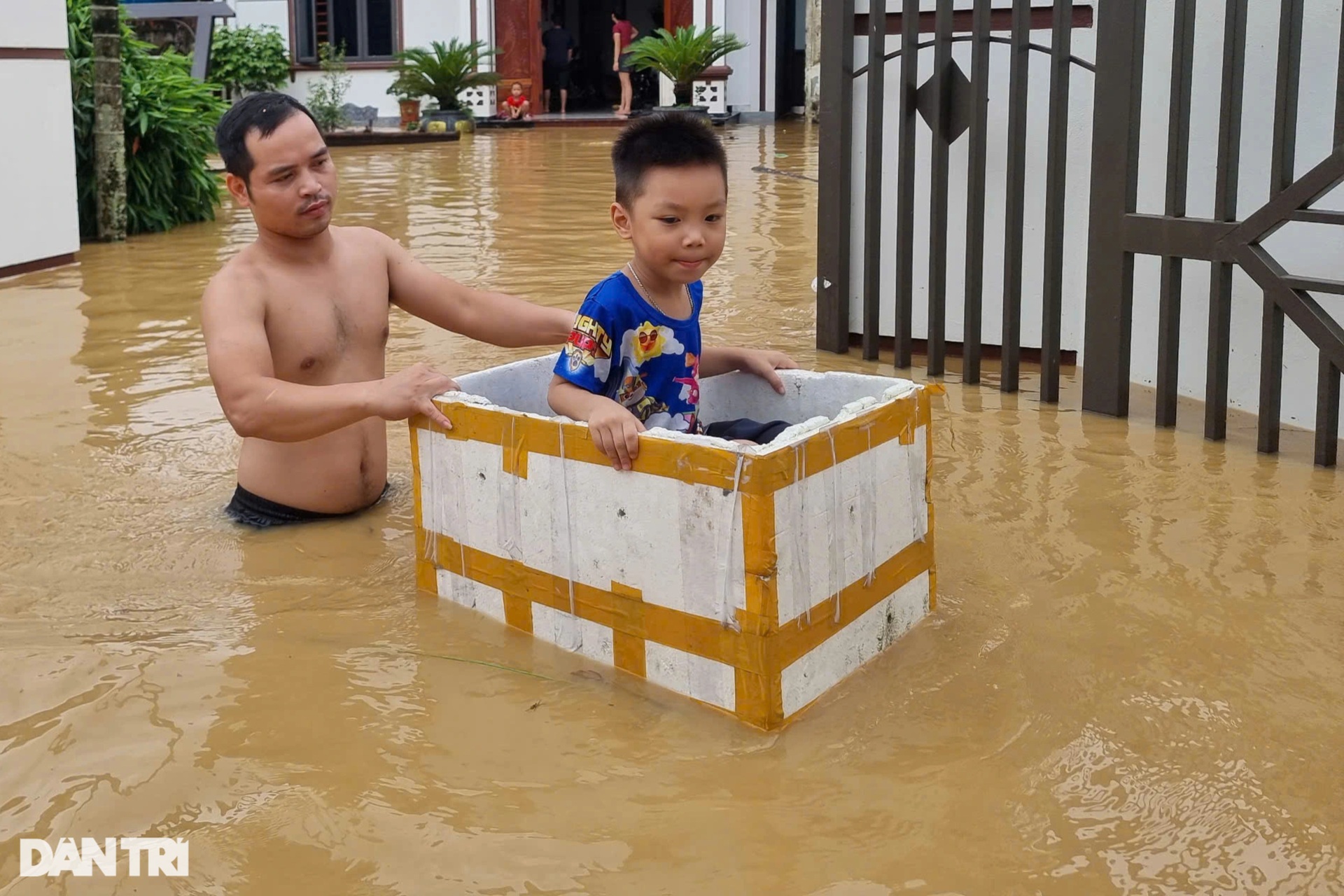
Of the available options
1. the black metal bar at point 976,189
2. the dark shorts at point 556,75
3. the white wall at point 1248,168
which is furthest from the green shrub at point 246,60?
the white wall at point 1248,168

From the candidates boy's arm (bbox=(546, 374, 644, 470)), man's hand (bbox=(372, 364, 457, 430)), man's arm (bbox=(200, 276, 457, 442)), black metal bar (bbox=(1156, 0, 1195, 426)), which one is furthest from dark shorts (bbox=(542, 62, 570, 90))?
boy's arm (bbox=(546, 374, 644, 470))

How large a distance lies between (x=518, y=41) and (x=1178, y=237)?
2177 centimetres

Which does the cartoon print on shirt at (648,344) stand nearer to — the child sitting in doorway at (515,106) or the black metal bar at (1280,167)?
the black metal bar at (1280,167)

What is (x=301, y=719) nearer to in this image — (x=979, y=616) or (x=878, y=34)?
(x=979, y=616)

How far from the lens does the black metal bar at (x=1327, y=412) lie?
4.18 meters

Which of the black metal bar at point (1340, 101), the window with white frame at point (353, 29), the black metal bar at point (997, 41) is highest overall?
the window with white frame at point (353, 29)

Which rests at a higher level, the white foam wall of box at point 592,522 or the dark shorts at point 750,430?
the dark shorts at point 750,430

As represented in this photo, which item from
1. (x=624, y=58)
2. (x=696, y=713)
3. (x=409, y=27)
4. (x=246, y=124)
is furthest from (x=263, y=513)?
(x=624, y=58)

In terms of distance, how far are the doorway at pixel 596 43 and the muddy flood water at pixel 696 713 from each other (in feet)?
89.1

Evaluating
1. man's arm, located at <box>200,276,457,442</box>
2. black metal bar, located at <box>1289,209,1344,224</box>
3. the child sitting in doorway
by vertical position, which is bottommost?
man's arm, located at <box>200,276,457,442</box>

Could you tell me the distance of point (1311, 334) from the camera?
419cm

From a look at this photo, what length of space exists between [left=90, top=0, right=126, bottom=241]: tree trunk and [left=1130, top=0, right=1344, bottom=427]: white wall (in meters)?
7.00

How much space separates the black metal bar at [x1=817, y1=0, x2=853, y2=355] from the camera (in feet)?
18.6

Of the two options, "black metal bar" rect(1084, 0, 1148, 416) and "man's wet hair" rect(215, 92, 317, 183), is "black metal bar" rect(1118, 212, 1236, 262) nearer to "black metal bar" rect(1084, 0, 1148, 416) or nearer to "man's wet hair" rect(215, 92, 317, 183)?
"black metal bar" rect(1084, 0, 1148, 416)
